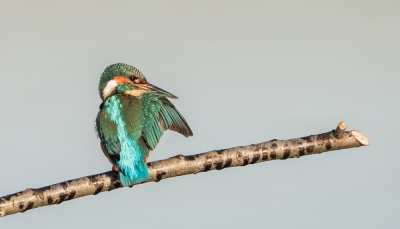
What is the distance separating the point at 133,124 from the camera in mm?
2098

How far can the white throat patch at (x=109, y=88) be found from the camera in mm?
2461

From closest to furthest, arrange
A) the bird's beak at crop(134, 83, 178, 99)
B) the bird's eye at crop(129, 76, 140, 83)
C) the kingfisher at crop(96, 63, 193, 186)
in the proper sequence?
the kingfisher at crop(96, 63, 193, 186) → the bird's beak at crop(134, 83, 178, 99) → the bird's eye at crop(129, 76, 140, 83)

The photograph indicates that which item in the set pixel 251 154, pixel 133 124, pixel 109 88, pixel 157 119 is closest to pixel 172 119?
pixel 157 119

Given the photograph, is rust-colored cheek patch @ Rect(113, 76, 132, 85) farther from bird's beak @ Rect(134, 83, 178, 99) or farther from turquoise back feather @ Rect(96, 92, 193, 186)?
turquoise back feather @ Rect(96, 92, 193, 186)

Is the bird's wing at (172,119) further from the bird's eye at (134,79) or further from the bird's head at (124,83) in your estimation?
the bird's eye at (134,79)

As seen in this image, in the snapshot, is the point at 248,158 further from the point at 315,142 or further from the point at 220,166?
the point at 315,142

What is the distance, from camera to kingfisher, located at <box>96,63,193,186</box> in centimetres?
192

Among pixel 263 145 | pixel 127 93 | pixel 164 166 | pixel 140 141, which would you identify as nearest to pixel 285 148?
pixel 263 145

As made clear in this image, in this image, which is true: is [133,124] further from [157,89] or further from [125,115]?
[157,89]

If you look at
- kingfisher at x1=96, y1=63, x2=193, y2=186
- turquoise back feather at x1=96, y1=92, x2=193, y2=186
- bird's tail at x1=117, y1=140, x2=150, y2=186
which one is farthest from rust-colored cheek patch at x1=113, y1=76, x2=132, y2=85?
bird's tail at x1=117, y1=140, x2=150, y2=186

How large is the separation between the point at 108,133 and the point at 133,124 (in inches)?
3.9

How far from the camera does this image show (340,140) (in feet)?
6.02

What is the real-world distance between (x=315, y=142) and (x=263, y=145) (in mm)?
171

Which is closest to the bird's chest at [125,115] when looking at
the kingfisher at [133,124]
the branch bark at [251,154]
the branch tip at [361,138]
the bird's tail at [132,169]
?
the kingfisher at [133,124]
